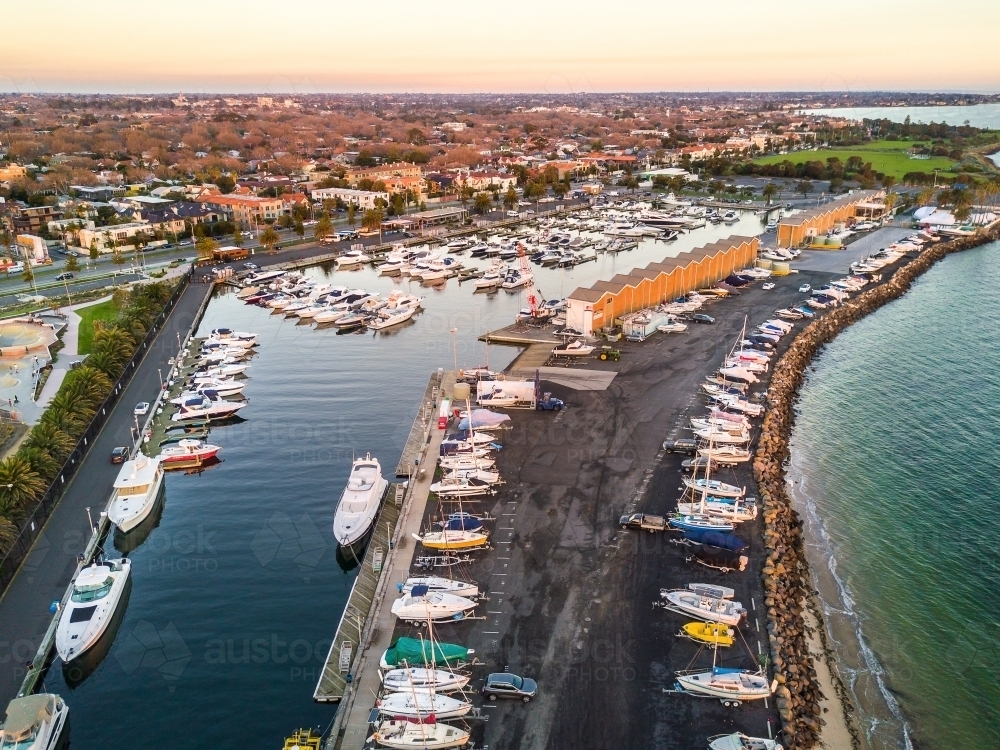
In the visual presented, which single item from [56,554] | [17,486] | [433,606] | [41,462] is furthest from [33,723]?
[41,462]

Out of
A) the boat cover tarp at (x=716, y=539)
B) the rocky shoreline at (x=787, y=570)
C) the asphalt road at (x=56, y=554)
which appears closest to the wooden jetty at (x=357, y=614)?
the asphalt road at (x=56, y=554)

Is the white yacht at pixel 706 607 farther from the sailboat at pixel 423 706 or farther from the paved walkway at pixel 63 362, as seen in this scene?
the paved walkway at pixel 63 362

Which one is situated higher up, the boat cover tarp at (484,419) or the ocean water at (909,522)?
the boat cover tarp at (484,419)

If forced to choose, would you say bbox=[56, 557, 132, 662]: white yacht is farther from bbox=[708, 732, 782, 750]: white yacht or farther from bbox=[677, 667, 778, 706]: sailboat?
bbox=[708, 732, 782, 750]: white yacht

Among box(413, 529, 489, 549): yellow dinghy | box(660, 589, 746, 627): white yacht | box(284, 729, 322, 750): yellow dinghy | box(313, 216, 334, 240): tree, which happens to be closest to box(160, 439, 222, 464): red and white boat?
box(413, 529, 489, 549): yellow dinghy

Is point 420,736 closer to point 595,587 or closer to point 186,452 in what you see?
point 595,587
